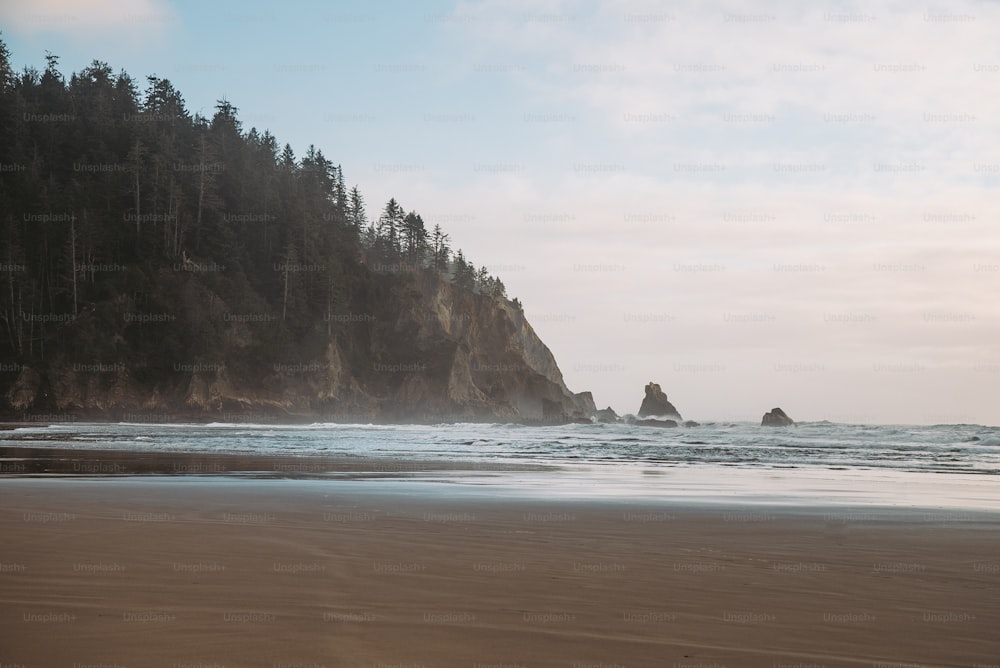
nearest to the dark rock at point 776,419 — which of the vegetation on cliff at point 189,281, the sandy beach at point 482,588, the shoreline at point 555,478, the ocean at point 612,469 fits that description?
the vegetation on cliff at point 189,281

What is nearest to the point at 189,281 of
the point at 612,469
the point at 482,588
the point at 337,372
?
the point at 337,372

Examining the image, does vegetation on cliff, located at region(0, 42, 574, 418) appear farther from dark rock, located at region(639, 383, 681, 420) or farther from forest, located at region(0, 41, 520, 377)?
dark rock, located at region(639, 383, 681, 420)

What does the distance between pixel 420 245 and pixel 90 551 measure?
103944 millimetres

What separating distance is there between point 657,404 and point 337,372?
50293 mm

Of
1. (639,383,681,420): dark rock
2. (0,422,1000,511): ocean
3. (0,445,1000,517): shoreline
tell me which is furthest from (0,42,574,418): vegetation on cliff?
(0,445,1000,517): shoreline

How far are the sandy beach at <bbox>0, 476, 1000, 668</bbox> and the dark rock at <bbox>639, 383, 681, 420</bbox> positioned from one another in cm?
9879

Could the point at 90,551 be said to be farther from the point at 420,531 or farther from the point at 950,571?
the point at 950,571

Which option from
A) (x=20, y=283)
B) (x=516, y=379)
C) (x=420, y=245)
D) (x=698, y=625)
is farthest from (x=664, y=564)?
(x=420, y=245)

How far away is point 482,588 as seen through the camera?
→ 18.0 feet

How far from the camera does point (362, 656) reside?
3.91 m

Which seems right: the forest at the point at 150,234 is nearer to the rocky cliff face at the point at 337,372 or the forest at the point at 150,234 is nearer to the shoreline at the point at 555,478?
the rocky cliff face at the point at 337,372

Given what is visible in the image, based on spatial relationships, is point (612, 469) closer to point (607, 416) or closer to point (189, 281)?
point (189, 281)

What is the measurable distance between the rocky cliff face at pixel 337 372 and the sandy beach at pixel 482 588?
5537cm

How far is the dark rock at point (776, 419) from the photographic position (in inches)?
2628
